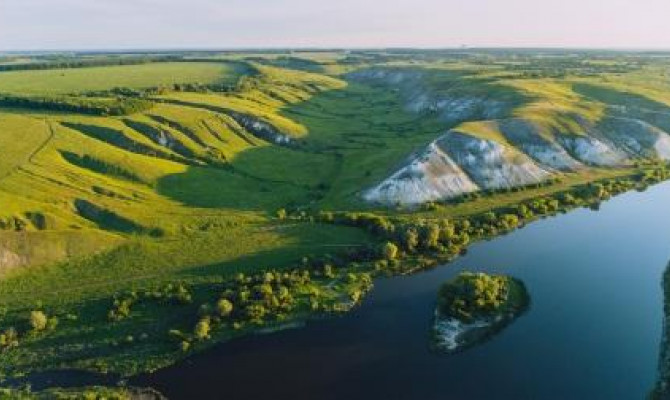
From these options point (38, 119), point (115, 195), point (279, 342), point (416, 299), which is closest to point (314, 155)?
point (115, 195)

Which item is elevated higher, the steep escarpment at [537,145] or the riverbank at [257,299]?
the steep escarpment at [537,145]

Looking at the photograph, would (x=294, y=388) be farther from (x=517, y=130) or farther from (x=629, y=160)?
(x=629, y=160)

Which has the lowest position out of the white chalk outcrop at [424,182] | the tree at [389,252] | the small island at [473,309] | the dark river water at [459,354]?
the dark river water at [459,354]

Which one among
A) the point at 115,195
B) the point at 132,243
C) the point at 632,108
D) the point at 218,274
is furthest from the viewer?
the point at 632,108

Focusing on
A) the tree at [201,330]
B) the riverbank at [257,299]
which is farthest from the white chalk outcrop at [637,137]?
the tree at [201,330]

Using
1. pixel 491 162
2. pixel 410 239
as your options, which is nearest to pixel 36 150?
pixel 410 239

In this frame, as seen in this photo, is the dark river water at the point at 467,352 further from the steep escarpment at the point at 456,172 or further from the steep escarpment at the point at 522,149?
the steep escarpment at the point at 522,149
